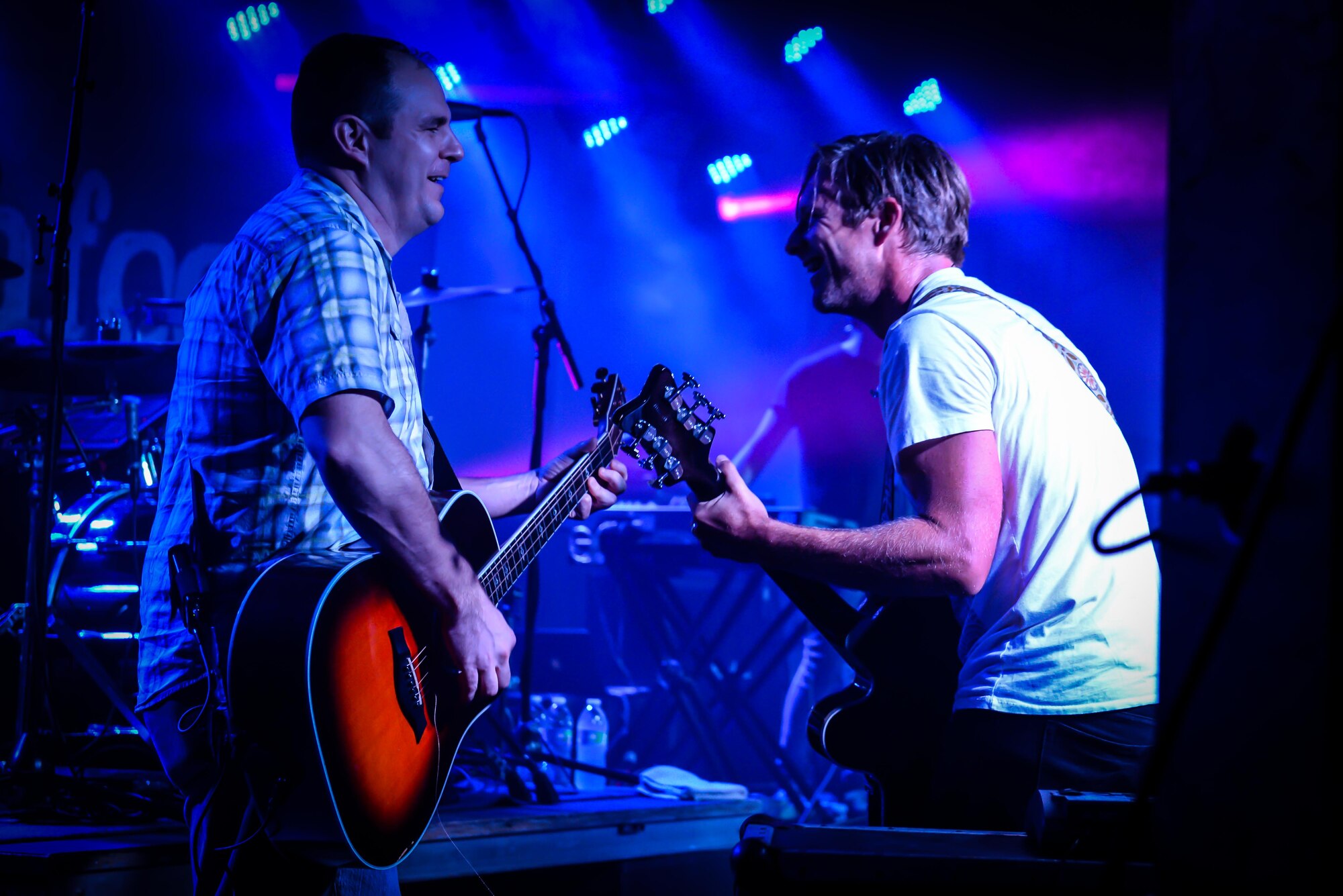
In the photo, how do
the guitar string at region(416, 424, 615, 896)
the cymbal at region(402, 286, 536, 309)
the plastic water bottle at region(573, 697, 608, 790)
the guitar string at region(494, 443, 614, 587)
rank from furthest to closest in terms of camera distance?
the plastic water bottle at region(573, 697, 608, 790)
the cymbal at region(402, 286, 536, 309)
the guitar string at region(494, 443, 614, 587)
the guitar string at region(416, 424, 615, 896)

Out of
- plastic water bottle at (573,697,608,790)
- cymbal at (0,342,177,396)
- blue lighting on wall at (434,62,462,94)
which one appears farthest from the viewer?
blue lighting on wall at (434,62,462,94)

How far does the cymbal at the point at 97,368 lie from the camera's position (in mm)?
4586

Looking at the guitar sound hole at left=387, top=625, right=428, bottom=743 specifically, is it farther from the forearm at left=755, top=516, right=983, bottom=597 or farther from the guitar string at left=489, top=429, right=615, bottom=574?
the forearm at left=755, top=516, right=983, bottom=597

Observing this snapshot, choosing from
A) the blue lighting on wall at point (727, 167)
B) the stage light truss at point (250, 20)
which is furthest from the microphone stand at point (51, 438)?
the blue lighting on wall at point (727, 167)

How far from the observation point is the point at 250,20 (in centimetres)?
742

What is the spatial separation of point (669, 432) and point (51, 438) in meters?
2.06

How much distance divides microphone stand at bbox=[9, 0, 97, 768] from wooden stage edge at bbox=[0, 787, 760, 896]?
44 centimetres

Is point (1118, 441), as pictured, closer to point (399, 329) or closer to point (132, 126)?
point (399, 329)

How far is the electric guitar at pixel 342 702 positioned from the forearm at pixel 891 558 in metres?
0.79

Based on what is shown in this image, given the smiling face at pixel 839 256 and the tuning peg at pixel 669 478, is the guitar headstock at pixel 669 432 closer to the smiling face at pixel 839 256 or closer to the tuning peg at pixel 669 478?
the tuning peg at pixel 669 478

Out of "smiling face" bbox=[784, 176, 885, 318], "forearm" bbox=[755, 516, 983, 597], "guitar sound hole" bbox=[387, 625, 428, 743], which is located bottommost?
"guitar sound hole" bbox=[387, 625, 428, 743]

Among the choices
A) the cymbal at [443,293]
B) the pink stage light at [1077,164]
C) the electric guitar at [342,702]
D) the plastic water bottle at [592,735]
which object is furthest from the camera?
the pink stage light at [1077,164]

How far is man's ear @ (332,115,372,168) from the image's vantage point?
2.37 metres

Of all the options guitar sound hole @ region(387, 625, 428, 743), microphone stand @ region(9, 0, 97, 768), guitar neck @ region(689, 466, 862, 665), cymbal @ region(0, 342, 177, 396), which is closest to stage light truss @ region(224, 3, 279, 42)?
cymbal @ region(0, 342, 177, 396)
